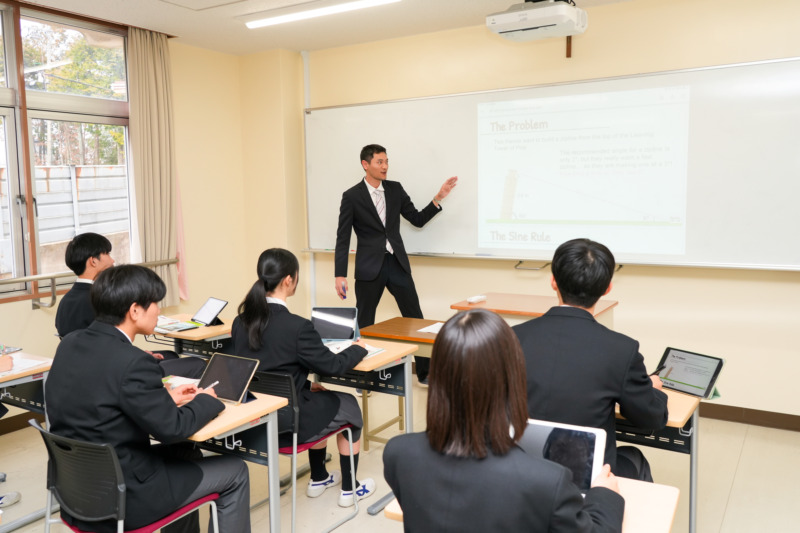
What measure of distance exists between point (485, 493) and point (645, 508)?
621 millimetres

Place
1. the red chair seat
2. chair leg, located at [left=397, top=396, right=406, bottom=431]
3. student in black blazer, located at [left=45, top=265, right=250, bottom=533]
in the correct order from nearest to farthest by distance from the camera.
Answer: student in black blazer, located at [left=45, top=265, right=250, bottom=533] → the red chair seat → chair leg, located at [left=397, top=396, right=406, bottom=431]

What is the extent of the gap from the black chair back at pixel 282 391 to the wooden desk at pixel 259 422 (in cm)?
14

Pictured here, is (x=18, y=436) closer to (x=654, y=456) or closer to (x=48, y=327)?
(x=48, y=327)

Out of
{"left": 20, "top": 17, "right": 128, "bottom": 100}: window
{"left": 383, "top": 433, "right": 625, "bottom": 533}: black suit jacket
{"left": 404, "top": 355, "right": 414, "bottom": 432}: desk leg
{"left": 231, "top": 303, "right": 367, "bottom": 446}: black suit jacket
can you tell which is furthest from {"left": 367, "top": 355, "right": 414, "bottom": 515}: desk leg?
{"left": 20, "top": 17, "right": 128, "bottom": 100}: window

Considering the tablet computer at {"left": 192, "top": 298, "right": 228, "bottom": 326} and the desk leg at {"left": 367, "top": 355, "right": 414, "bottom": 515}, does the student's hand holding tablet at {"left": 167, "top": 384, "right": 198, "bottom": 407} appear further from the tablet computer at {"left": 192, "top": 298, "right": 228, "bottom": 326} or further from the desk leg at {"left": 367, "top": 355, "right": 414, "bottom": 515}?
the tablet computer at {"left": 192, "top": 298, "right": 228, "bottom": 326}

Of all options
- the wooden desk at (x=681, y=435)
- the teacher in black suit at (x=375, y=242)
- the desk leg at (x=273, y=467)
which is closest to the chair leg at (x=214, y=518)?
the desk leg at (x=273, y=467)

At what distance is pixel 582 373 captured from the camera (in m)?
1.89

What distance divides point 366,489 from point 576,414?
1.81 m

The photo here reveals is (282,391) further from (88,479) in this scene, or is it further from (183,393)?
(88,479)

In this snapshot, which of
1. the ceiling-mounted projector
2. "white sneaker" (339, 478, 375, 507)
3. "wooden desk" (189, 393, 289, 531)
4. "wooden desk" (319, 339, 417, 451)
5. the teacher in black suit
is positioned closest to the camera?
"wooden desk" (189, 393, 289, 531)

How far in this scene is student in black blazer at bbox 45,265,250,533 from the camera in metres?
1.99

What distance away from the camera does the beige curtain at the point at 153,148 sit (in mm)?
5012

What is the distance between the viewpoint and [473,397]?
1.24m

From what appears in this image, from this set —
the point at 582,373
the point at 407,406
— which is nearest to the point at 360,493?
the point at 407,406
